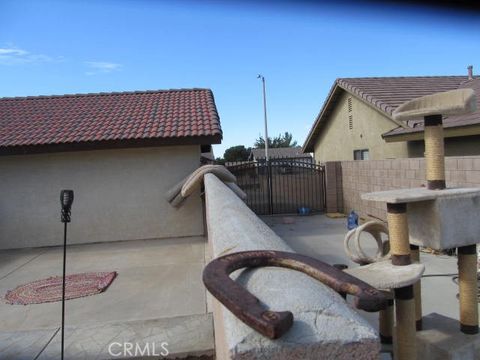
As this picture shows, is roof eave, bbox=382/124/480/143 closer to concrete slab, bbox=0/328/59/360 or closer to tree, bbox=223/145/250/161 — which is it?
concrete slab, bbox=0/328/59/360

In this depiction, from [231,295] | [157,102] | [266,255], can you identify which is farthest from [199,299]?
[157,102]

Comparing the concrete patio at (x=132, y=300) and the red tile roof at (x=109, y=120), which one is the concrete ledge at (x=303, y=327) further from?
the red tile roof at (x=109, y=120)

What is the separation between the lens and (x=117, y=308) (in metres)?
5.15

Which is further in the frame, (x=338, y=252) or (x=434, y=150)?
(x=338, y=252)

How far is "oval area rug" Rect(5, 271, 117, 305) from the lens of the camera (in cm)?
570

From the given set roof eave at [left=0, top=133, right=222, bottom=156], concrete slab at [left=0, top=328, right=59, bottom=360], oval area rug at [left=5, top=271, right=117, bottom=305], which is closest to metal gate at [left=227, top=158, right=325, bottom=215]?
roof eave at [left=0, top=133, right=222, bottom=156]

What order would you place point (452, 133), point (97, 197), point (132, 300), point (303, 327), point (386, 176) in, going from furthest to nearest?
point (386, 176), point (452, 133), point (97, 197), point (132, 300), point (303, 327)

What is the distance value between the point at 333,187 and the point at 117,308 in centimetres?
1037

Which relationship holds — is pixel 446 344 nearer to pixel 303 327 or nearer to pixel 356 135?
pixel 303 327

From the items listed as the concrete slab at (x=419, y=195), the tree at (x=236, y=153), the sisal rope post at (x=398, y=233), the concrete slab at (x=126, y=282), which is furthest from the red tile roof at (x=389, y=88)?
the tree at (x=236, y=153)

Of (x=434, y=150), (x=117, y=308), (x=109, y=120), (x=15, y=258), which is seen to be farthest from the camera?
(x=109, y=120)

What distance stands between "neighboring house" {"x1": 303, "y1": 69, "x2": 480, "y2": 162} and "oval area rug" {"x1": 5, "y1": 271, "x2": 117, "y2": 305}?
8.48m

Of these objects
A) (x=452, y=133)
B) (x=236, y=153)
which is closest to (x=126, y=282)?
(x=452, y=133)

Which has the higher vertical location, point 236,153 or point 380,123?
point 236,153
